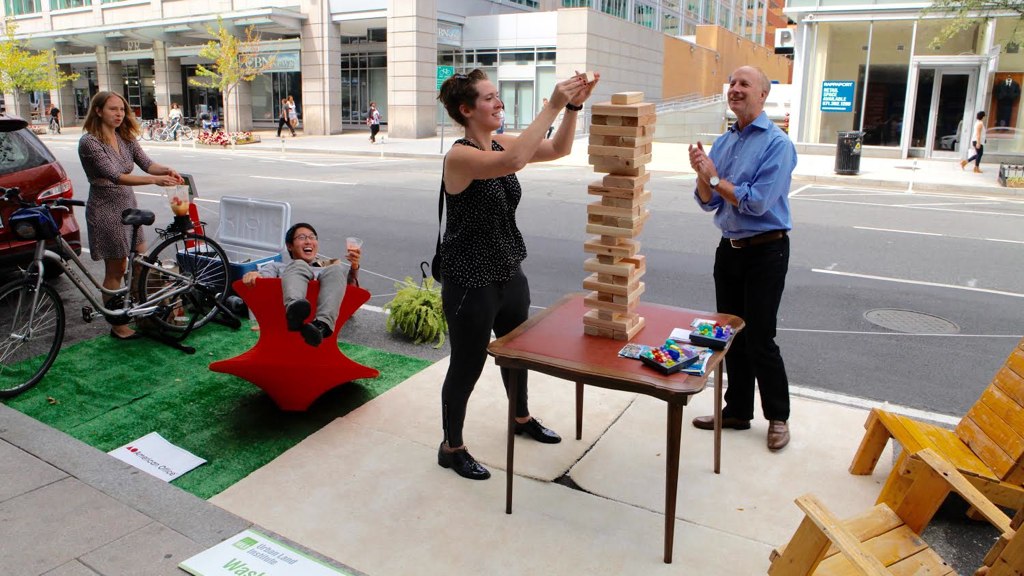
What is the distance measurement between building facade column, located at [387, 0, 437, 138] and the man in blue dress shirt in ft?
104

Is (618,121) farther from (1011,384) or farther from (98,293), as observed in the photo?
(98,293)

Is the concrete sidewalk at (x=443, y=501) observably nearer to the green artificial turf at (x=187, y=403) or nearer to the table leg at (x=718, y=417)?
the table leg at (x=718, y=417)

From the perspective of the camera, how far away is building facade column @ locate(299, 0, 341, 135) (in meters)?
37.0

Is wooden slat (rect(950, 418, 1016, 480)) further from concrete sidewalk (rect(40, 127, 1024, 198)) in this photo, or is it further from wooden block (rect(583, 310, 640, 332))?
concrete sidewalk (rect(40, 127, 1024, 198))

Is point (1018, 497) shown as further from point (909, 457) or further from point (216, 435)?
point (216, 435)

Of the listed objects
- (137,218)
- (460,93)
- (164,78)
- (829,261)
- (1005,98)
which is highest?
(164,78)

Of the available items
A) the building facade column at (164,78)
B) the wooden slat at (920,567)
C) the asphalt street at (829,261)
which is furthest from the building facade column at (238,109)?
the wooden slat at (920,567)

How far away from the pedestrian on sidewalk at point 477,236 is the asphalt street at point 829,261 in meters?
2.17

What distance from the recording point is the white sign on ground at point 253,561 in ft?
10.2

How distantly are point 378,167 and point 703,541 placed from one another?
19929mm

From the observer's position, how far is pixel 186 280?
609cm

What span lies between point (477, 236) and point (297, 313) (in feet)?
3.93

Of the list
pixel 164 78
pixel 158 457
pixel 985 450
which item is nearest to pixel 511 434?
pixel 158 457

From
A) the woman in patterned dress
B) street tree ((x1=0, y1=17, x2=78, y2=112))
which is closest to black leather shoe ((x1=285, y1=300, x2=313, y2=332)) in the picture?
the woman in patterned dress
